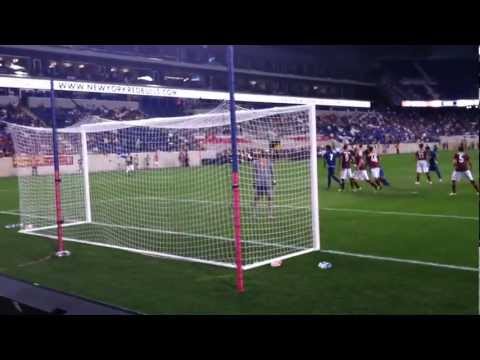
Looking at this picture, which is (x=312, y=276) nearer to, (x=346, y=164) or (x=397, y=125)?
(x=346, y=164)

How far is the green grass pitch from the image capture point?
5980 millimetres

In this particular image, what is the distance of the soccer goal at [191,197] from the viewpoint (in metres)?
9.10

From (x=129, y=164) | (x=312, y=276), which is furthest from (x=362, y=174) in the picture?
(x=312, y=276)

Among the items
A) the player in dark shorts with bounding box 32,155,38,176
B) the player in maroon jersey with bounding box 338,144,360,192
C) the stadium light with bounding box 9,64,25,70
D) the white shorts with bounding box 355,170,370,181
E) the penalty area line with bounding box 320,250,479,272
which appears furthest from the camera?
the stadium light with bounding box 9,64,25,70

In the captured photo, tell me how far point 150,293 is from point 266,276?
1.68m

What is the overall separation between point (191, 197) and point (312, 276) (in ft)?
34.4

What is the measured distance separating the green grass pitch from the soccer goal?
24.0 inches

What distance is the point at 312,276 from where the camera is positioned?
718cm

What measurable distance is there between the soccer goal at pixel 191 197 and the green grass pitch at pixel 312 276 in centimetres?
→ 61

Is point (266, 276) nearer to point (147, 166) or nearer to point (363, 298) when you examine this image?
point (363, 298)

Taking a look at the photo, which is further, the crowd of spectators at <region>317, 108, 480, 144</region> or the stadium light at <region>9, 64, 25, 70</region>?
the crowd of spectators at <region>317, 108, 480, 144</region>

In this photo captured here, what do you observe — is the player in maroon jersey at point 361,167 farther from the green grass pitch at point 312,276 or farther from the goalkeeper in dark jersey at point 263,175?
the goalkeeper in dark jersey at point 263,175

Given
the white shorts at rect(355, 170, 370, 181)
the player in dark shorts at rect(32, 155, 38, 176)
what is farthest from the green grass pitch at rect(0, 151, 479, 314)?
the white shorts at rect(355, 170, 370, 181)

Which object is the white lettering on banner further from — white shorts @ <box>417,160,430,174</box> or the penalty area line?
the penalty area line
